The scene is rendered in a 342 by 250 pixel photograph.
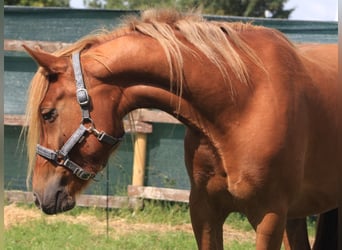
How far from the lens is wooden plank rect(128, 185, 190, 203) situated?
5457 millimetres

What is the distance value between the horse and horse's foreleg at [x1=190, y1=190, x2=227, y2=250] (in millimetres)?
82

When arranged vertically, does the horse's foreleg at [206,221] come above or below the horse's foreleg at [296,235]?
above

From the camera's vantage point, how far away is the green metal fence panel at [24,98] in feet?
18.2

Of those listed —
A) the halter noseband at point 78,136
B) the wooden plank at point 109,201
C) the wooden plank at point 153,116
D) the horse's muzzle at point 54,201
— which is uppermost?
the halter noseband at point 78,136

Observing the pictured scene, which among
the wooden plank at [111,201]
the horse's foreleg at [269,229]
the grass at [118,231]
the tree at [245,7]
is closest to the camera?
the horse's foreleg at [269,229]

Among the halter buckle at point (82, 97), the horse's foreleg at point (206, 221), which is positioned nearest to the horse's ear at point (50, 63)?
the halter buckle at point (82, 97)

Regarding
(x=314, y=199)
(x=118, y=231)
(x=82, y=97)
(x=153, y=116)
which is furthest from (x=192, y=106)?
(x=153, y=116)

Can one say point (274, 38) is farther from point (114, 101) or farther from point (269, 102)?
point (114, 101)

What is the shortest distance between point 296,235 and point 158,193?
192cm

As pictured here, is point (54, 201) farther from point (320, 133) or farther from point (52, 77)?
point (320, 133)

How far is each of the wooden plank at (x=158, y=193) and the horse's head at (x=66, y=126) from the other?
2.94m

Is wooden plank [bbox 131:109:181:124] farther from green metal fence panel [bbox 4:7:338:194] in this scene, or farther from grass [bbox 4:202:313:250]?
grass [bbox 4:202:313:250]

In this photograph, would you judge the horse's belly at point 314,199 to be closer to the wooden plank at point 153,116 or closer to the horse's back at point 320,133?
the horse's back at point 320,133

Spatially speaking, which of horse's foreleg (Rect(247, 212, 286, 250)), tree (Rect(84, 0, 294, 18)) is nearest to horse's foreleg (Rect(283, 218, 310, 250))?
horse's foreleg (Rect(247, 212, 286, 250))
